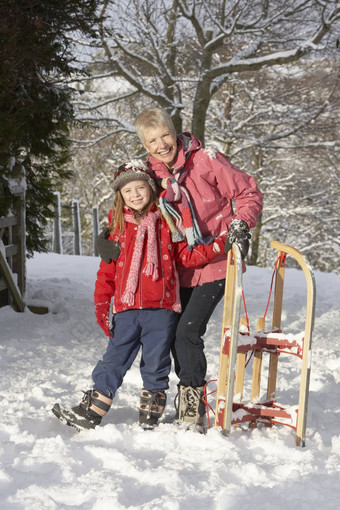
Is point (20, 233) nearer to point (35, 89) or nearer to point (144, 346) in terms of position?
point (35, 89)

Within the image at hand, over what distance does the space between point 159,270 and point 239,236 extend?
0.53 meters

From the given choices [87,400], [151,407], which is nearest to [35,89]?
[87,400]

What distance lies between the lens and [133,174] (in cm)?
358

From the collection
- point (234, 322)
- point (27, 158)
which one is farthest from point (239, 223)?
point (27, 158)

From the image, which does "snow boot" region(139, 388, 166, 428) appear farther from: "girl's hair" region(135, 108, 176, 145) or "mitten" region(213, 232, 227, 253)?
"girl's hair" region(135, 108, 176, 145)

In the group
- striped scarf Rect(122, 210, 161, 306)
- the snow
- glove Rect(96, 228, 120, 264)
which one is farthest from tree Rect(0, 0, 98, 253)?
striped scarf Rect(122, 210, 161, 306)

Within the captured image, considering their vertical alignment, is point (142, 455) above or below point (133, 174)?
below

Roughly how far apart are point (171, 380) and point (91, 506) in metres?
2.29

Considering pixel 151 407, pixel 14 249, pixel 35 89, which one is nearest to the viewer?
pixel 151 407

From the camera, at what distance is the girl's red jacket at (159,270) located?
3578 millimetres

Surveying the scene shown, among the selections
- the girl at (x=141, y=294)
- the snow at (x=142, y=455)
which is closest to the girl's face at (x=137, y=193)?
the girl at (x=141, y=294)

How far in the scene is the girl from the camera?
3.58m

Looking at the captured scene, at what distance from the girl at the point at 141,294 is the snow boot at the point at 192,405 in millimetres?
129

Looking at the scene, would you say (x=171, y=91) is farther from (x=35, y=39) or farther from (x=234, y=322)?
(x=234, y=322)
